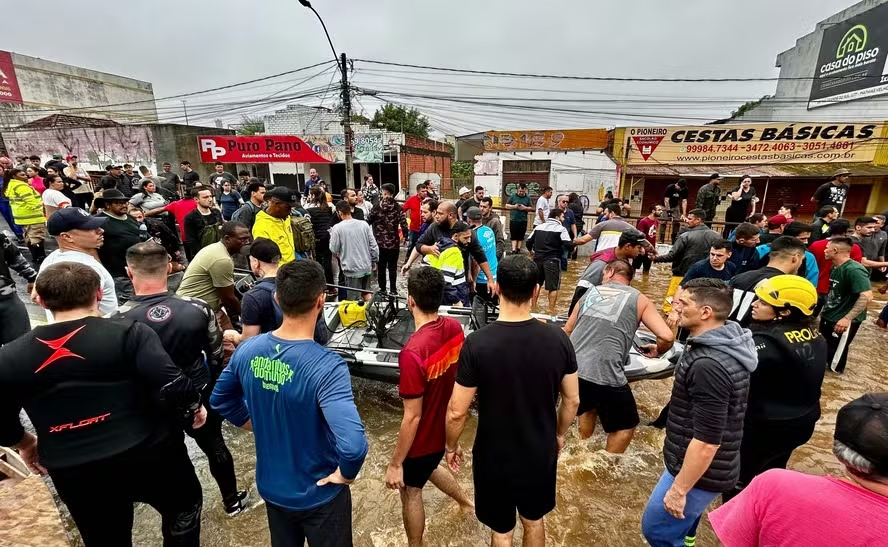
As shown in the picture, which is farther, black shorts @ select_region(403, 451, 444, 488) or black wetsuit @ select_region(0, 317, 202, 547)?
black shorts @ select_region(403, 451, 444, 488)

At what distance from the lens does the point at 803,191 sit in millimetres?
17656

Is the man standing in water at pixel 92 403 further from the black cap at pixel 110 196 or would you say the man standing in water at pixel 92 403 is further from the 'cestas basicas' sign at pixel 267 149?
the 'cestas basicas' sign at pixel 267 149

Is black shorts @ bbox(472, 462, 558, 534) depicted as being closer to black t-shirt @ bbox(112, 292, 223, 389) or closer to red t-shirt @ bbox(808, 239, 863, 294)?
black t-shirt @ bbox(112, 292, 223, 389)

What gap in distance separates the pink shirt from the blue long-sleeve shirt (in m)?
1.32

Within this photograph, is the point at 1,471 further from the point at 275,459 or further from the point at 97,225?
the point at 275,459

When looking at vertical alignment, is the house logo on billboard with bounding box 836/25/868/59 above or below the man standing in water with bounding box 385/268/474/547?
above

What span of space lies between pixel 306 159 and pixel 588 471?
1945 centimetres

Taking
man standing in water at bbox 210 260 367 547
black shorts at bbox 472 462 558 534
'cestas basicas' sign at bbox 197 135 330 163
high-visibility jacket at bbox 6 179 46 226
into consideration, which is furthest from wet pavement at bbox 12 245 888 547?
'cestas basicas' sign at bbox 197 135 330 163

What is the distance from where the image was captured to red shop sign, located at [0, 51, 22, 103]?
2850 centimetres

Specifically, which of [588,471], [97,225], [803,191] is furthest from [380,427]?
[803,191]

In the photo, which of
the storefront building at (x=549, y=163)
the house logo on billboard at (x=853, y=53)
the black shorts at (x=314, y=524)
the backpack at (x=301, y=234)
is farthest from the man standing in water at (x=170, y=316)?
the house logo on billboard at (x=853, y=53)

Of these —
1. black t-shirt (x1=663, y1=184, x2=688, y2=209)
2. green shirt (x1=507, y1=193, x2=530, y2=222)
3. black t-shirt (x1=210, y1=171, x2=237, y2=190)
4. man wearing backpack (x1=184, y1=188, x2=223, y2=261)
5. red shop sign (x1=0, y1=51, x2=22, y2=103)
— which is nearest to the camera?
man wearing backpack (x1=184, y1=188, x2=223, y2=261)

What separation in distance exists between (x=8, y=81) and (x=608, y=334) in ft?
146

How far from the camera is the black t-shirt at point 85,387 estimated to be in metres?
1.65
